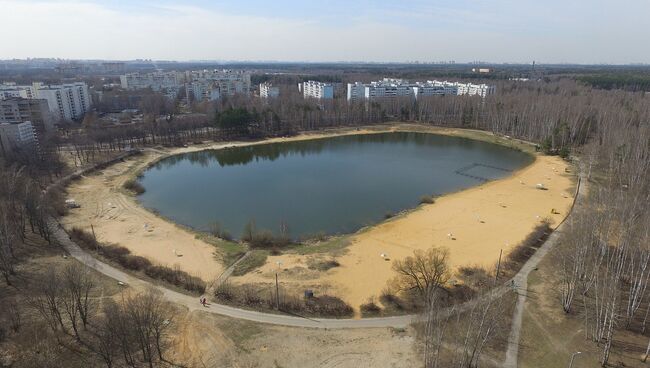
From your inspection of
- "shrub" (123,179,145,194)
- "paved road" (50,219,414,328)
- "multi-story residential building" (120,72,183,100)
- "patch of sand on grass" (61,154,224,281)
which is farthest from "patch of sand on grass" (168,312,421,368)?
"multi-story residential building" (120,72,183,100)

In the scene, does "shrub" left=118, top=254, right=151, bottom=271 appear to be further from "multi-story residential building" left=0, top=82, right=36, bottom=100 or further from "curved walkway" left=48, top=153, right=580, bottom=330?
"multi-story residential building" left=0, top=82, right=36, bottom=100

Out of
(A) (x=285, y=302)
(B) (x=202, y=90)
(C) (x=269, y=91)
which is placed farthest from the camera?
(B) (x=202, y=90)

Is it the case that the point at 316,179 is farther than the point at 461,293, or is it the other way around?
the point at 316,179

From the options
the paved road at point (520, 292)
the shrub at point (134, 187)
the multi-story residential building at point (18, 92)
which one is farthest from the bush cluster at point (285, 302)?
the multi-story residential building at point (18, 92)

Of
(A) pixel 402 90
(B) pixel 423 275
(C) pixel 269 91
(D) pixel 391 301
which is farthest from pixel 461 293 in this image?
(A) pixel 402 90

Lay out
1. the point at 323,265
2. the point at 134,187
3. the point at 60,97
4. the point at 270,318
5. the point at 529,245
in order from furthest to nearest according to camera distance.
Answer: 1. the point at 60,97
2. the point at 134,187
3. the point at 529,245
4. the point at 323,265
5. the point at 270,318

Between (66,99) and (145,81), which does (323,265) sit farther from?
(145,81)
